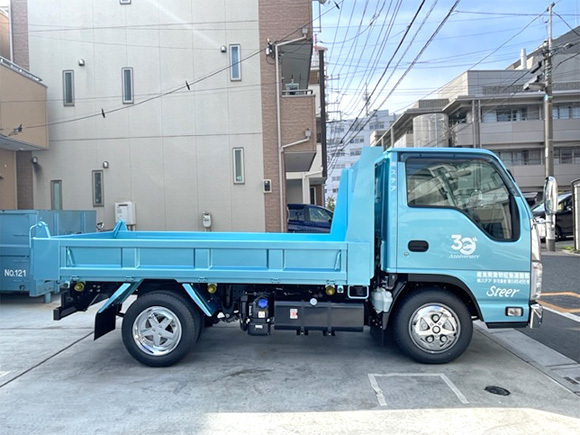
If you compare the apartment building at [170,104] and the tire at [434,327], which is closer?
the tire at [434,327]

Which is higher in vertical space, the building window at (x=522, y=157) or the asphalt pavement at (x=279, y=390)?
the building window at (x=522, y=157)

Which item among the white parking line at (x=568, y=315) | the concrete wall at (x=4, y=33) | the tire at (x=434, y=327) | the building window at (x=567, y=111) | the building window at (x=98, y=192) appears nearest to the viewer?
the tire at (x=434, y=327)

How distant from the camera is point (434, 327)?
4.71 m

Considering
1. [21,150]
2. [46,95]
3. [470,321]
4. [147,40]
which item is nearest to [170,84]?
[147,40]

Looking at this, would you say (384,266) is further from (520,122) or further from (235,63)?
(520,122)

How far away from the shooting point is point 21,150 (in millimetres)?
12898

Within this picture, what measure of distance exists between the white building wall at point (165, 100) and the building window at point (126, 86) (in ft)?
0.48

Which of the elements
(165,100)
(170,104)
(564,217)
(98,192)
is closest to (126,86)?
(165,100)

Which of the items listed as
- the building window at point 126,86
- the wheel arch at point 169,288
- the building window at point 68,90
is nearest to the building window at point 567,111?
the building window at point 126,86

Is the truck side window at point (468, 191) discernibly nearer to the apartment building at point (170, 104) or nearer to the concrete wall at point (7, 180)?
the apartment building at point (170, 104)

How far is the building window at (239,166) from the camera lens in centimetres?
1282

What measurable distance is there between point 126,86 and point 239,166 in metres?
4.04

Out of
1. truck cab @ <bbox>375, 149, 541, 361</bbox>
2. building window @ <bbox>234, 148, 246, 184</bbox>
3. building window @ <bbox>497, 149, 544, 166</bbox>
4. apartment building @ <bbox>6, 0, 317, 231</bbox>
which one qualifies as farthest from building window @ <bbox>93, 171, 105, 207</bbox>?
building window @ <bbox>497, 149, 544, 166</bbox>

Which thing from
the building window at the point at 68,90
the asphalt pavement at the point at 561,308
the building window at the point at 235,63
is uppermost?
the building window at the point at 235,63
